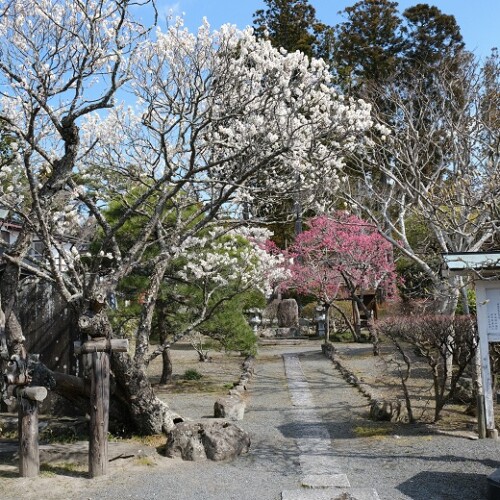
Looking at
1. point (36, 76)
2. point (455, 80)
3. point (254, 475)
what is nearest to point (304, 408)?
point (254, 475)

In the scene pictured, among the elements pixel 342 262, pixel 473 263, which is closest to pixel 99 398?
pixel 473 263

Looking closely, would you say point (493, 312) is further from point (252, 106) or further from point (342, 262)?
point (342, 262)

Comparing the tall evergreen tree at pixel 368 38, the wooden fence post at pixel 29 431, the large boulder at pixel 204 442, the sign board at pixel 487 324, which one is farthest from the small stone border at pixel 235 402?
the tall evergreen tree at pixel 368 38

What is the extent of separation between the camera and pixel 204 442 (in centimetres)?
696

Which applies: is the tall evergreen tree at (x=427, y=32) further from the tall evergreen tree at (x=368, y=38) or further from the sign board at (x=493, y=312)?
the sign board at (x=493, y=312)

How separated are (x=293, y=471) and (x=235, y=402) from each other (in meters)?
3.14

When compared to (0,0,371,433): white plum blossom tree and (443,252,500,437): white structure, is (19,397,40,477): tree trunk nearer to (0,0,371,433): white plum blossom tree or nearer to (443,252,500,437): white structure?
(0,0,371,433): white plum blossom tree

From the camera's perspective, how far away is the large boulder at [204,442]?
6.87 metres

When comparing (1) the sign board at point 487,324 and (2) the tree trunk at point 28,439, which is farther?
(1) the sign board at point 487,324

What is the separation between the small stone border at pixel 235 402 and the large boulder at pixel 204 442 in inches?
69.8

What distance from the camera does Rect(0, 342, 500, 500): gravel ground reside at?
5734 mm

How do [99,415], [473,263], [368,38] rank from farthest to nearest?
[368,38], [473,263], [99,415]

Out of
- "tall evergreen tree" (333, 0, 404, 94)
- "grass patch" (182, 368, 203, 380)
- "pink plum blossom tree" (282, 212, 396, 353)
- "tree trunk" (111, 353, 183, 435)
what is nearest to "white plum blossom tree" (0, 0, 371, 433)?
"tree trunk" (111, 353, 183, 435)

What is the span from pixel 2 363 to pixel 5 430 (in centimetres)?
202
